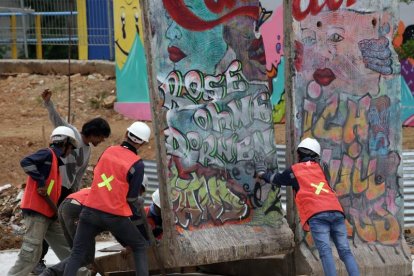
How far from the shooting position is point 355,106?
1023 cm

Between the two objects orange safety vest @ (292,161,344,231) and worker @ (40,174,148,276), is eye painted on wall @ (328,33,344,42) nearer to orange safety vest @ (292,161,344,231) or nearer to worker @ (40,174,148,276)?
orange safety vest @ (292,161,344,231)

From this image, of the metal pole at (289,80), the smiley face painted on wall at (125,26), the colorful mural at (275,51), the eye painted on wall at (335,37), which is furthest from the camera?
the smiley face painted on wall at (125,26)

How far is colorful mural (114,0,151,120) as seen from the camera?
21109 millimetres

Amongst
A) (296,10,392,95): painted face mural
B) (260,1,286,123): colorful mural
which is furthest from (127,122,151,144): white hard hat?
(260,1,286,123): colorful mural

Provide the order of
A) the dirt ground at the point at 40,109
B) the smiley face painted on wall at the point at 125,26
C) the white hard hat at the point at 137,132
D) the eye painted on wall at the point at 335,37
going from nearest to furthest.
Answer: the white hard hat at the point at 137,132, the eye painted on wall at the point at 335,37, the dirt ground at the point at 40,109, the smiley face painted on wall at the point at 125,26

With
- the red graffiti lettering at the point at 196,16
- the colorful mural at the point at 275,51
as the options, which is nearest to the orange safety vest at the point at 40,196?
the red graffiti lettering at the point at 196,16

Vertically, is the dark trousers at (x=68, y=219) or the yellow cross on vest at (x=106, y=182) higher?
the yellow cross on vest at (x=106, y=182)

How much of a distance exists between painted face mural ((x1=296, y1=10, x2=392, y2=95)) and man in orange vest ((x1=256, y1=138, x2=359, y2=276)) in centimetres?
86

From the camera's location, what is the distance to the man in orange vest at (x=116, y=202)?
344 inches

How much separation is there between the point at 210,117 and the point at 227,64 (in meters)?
0.55

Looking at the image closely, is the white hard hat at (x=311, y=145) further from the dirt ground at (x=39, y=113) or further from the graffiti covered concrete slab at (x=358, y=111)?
the dirt ground at (x=39, y=113)

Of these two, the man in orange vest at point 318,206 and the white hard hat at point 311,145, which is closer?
the man in orange vest at point 318,206

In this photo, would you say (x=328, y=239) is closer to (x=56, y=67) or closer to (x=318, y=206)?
(x=318, y=206)

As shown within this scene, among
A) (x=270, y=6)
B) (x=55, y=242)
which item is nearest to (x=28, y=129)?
(x=270, y=6)
